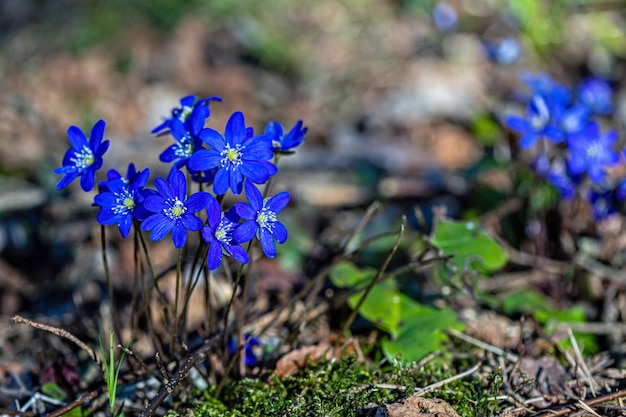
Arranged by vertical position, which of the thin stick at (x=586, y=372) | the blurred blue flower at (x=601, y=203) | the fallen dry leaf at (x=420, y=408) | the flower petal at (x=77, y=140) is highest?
the flower petal at (x=77, y=140)

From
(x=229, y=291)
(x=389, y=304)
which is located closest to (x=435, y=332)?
(x=389, y=304)

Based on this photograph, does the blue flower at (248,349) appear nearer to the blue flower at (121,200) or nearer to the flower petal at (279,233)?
the flower petal at (279,233)

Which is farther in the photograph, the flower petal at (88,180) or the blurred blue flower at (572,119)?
the blurred blue flower at (572,119)

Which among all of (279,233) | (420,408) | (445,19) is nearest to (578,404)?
(420,408)

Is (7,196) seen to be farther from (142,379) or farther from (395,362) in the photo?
(395,362)

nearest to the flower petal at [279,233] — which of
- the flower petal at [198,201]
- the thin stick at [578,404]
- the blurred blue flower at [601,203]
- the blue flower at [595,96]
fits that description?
the flower petal at [198,201]

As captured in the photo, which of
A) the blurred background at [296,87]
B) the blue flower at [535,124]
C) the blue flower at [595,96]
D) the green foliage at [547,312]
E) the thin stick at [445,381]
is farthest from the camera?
the blurred background at [296,87]

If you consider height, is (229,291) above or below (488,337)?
above
